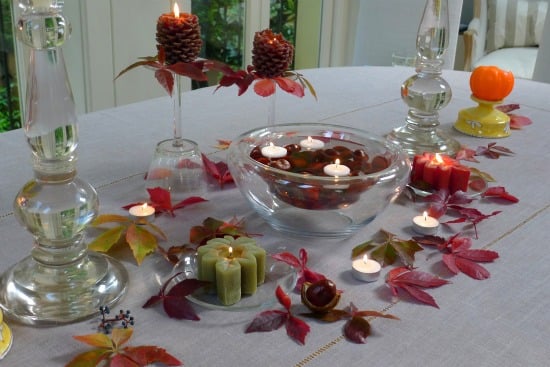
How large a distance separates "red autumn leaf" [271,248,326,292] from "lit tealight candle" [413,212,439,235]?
175 mm

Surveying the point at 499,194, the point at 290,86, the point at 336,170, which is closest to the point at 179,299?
the point at 336,170

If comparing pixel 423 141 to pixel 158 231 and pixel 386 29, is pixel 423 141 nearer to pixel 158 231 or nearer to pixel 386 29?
pixel 158 231

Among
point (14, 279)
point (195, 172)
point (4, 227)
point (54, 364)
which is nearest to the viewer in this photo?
point (54, 364)

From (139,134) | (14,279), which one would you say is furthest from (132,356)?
(139,134)

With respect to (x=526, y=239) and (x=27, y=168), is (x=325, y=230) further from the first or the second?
(x=27, y=168)

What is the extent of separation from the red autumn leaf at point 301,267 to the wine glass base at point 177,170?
226 millimetres

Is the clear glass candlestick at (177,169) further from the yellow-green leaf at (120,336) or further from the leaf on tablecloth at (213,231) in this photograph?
the yellow-green leaf at (120,336)

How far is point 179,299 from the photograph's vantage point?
691mm

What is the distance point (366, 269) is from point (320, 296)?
0.10m

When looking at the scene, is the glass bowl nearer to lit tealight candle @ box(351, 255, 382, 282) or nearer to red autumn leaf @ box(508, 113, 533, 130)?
lit tealight candle @ box(351, 255, 382, 282)

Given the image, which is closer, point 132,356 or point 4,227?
point 132,356

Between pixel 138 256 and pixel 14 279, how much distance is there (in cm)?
14

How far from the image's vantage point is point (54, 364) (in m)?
0.60

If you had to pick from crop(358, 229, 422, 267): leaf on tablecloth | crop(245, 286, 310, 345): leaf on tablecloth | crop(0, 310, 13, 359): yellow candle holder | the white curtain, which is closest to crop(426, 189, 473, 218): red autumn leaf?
crop(358, 229, 422, 267): leaf on tablecloth
